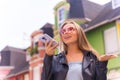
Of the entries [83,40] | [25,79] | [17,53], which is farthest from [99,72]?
[17,53]

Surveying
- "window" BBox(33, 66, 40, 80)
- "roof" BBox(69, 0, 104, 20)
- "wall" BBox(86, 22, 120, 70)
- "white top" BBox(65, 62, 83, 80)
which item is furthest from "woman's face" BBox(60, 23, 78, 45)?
"window" BBox(33, 66, 40, 80)

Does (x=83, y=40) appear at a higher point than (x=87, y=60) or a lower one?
higher

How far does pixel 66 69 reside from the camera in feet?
11.0

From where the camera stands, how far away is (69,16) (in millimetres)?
23109

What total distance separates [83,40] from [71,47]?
15cm

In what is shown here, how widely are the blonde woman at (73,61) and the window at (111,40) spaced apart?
47.9 feet

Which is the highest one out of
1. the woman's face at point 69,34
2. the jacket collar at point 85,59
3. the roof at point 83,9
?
the roof at point 83,9

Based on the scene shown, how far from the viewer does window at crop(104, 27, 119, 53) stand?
18.2 meters

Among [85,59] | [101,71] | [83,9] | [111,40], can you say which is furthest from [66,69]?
[83,9]

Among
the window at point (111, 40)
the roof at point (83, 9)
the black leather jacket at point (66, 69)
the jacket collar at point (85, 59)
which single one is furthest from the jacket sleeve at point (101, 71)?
the roof at point (83, 9)

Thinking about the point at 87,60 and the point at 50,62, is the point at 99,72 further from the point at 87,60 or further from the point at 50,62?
the point at 50,62

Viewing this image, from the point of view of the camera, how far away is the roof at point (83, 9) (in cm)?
2293

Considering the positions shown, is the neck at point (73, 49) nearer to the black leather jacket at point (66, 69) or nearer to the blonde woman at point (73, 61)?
the blonde woman at point (73, 61)

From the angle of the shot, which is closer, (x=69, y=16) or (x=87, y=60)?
(x=87, y=60)
